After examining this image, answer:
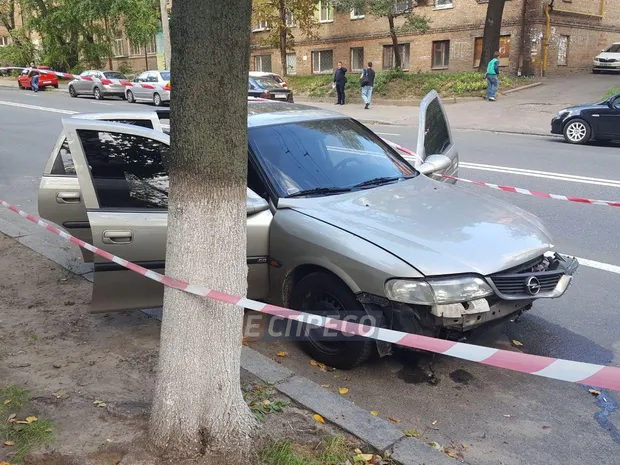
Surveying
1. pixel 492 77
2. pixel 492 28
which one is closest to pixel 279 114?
pixel 492 77

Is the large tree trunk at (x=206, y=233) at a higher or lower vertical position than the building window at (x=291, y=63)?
lower

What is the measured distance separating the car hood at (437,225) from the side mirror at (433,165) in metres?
0.69

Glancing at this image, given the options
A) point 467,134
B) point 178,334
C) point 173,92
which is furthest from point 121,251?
point 467,134

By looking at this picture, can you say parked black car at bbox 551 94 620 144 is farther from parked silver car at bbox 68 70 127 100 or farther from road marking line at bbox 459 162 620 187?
parked silver car at bbox 68 70 127 100

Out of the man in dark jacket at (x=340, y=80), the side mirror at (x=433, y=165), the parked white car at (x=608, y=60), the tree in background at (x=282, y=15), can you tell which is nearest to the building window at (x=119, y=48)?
the tree in background at (x=282, y=15)

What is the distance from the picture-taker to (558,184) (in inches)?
383

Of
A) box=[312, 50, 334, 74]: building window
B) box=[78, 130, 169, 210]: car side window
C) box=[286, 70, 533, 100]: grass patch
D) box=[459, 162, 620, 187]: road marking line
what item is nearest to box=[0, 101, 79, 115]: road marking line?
box=[286, 70, 533, 100]: grass patch

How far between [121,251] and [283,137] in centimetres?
157

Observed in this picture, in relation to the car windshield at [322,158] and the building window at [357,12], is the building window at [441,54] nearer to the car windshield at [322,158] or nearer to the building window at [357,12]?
the building window at [357,12]

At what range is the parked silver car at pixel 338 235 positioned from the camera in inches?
143

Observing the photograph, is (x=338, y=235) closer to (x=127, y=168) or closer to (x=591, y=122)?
(x=127, y=168)

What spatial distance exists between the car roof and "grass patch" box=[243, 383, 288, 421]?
214 centimetres

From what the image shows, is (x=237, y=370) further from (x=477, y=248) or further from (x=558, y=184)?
(x=558, y=184)

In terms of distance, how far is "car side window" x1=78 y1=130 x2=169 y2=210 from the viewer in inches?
175
